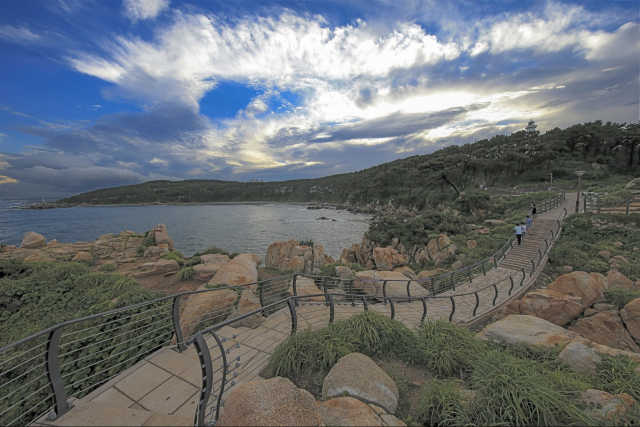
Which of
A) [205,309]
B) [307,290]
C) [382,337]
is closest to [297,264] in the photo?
[307,290]

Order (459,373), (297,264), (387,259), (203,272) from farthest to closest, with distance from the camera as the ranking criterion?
(387,259) < (297,264) < (203,272) < (459,373)

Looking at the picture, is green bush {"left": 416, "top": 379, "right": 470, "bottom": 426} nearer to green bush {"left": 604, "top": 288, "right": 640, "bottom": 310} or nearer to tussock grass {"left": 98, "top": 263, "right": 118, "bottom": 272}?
green bush {"left": 604, "top": 288, "right": 640, "bottom": 310}

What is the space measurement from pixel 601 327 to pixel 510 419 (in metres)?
8.14

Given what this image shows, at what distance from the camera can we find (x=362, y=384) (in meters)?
3.10

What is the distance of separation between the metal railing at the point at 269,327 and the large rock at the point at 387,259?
8451 mm

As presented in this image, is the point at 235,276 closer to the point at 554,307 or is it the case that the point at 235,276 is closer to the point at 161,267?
the point at 161,267

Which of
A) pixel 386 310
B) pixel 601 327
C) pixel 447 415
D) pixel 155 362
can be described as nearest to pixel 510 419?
pixel 447 415

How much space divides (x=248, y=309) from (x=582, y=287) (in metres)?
11.0

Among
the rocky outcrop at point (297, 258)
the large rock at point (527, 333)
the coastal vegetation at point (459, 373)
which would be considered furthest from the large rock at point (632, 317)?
the rocky outcrop at point (297, 258)

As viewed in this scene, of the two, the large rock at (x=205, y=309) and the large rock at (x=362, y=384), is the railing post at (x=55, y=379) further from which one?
the large rock at (x=205, y=309)

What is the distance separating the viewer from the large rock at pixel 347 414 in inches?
93.7

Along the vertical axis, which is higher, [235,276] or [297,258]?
[235,276]

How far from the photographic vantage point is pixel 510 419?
2.63 metres

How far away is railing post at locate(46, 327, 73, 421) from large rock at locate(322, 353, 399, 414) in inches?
108
